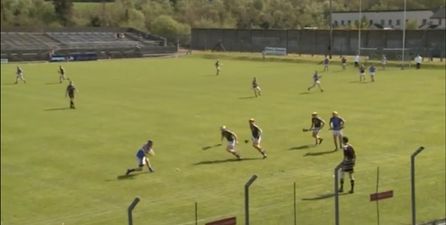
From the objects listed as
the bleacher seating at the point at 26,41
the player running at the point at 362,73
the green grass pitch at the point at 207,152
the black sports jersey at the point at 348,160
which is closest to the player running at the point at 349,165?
the black sports jersey at the point at 348,160

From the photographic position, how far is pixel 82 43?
9312cm

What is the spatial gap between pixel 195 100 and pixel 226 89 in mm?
6590

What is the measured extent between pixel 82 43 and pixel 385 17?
3943cm

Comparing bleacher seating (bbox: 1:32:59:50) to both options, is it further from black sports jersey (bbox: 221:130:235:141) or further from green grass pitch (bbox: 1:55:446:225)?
black sports jersey (bbox: 221:130:235:141)

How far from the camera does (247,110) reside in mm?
37094

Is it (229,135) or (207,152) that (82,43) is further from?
(229,135)

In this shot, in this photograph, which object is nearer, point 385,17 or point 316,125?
point 316,125

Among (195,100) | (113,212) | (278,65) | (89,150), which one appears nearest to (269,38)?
(278,65)

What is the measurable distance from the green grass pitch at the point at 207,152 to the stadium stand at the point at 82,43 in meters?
33.1

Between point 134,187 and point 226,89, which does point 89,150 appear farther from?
point 226,89

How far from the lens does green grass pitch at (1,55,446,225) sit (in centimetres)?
1705

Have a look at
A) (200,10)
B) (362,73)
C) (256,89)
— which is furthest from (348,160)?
(200,10)

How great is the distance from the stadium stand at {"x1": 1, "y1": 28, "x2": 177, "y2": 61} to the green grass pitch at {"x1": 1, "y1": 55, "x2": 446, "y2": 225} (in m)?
33.1

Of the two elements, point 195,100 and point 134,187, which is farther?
point 195,100
